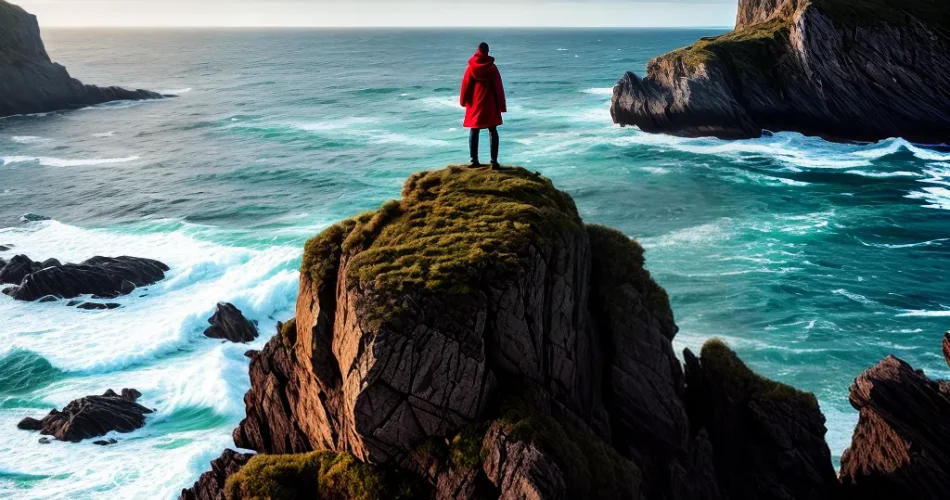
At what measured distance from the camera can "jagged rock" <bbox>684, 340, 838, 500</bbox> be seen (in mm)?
15797

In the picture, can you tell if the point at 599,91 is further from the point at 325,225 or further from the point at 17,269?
the point at 17,269

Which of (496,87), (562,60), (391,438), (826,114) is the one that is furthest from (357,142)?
(562,60)

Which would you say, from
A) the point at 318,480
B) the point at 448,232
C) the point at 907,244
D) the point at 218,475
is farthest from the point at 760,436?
the point at 907,244

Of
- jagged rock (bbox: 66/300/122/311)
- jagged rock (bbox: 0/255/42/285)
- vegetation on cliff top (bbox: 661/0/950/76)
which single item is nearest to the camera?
jagged rock (bbox: 66/300/122/311)

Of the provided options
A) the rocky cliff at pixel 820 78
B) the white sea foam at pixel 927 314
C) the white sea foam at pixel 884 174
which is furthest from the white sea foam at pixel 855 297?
the rocky cliff at pixel 820 78

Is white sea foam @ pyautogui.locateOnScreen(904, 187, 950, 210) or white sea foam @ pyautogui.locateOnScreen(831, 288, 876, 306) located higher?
white sea foam @ pyautogui.locateOnScreen(904, 187, 950, 210)

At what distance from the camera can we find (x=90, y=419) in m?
22.8

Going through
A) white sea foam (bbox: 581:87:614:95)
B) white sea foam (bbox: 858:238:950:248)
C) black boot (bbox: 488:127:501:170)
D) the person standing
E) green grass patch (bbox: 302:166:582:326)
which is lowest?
white sea foam (bbox: 858:238:950:248)

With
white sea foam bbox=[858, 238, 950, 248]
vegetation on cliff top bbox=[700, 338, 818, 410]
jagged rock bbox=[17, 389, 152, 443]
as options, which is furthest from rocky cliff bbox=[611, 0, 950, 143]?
jagged rock bbox=[17, 389, 152, 443]

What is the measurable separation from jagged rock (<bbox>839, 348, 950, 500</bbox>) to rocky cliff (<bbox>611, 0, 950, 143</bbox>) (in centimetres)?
5145

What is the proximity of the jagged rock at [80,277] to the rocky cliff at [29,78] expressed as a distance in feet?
225

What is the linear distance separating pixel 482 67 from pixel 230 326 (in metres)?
18.8

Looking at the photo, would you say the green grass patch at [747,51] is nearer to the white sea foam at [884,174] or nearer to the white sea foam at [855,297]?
the white sea foam at [884,174]

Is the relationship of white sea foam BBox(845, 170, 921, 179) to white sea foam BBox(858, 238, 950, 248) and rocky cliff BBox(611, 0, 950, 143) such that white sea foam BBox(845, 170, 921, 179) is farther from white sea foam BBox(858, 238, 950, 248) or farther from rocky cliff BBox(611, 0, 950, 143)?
white sea foam BBox(858, 238, 950, 248)
